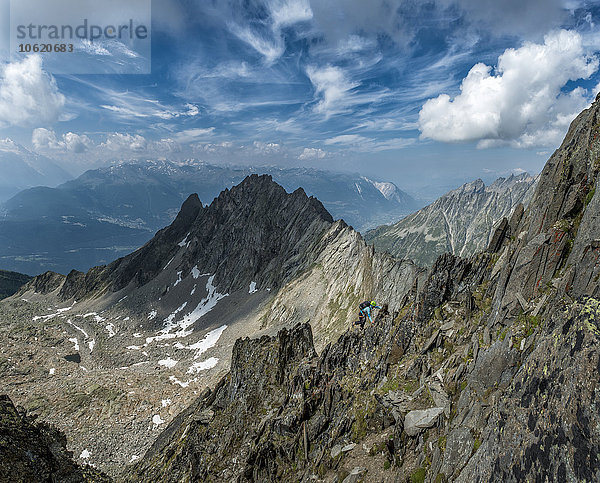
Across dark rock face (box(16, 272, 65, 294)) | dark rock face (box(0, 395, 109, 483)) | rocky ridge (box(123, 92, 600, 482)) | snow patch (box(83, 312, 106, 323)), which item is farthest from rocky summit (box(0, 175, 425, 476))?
dark rock face (box(0, 395, 109, 483))

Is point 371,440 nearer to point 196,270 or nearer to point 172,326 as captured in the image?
point 172,326

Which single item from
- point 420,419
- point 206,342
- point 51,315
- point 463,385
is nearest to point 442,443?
point 420,419

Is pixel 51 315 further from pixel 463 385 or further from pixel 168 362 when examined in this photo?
pixel 463 385

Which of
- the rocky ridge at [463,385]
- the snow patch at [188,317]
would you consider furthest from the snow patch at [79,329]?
the rocky ridge at [463,385]

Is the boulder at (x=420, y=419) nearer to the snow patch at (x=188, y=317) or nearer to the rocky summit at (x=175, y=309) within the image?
the rocky summit at (x=175, y=309)

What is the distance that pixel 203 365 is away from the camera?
253 feet

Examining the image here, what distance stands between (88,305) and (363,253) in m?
130

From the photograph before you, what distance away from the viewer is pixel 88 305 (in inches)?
5221

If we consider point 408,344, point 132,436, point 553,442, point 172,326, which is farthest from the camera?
point 172,326

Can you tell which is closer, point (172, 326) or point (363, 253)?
point (363, 253)

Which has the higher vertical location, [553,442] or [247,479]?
[553,442]

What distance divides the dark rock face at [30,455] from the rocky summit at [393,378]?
116 cm

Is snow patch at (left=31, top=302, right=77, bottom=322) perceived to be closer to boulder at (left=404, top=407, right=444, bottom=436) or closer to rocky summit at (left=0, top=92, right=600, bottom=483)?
rocky summit at (left=0, top=92, right=600, bottom=483)

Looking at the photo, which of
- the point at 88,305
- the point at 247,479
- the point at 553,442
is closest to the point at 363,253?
the point at 247,479
